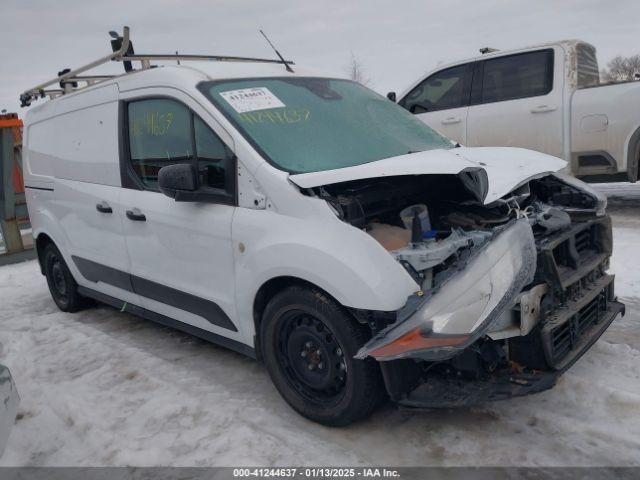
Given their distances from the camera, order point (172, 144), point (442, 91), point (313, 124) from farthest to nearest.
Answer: point (442, 91)
point (172, 144)
point (313, 124)

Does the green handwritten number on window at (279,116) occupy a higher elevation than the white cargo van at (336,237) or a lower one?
higher

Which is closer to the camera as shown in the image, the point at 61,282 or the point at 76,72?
the point at 76,72

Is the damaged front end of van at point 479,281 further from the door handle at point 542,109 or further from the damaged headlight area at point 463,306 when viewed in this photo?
the door handle at point 542,109

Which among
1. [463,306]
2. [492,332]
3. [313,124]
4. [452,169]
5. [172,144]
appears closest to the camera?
[463,306]

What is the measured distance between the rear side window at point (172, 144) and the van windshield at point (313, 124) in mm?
190

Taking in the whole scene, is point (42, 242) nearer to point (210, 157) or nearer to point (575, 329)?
point (210, 157)

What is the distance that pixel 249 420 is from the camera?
10.1ft

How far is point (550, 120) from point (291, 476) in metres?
5.55

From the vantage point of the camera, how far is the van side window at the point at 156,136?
11.3 feet

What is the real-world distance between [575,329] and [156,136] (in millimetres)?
2731

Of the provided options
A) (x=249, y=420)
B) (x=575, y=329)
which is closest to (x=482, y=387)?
(x=575, y=329)

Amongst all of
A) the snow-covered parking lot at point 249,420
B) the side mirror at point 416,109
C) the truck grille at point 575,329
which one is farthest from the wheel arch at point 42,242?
the side mirror at point 416,109

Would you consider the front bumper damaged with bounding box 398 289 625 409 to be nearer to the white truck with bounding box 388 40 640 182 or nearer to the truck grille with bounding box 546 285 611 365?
the truck grille with bounding box 546 285 611 365

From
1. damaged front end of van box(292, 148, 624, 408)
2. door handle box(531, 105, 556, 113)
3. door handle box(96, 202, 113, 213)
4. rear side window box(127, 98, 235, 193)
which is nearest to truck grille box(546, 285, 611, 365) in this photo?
damaged front end of van box(292, 148, 624, 408)
